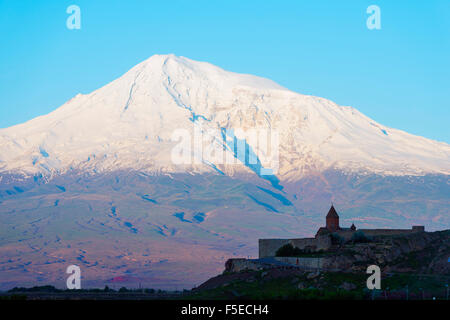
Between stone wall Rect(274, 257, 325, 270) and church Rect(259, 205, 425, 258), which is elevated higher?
church Rect(259, 205, 425, 258)

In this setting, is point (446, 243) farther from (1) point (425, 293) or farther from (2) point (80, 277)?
(2) point (80, 277)

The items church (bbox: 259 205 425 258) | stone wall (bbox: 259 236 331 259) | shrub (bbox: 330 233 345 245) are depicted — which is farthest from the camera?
shrub (bbox: 330 233 345 245)

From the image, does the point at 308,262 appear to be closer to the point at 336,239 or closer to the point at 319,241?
the point at 319,241

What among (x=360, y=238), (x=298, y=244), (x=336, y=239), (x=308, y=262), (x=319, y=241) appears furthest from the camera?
(x=298, y=244)

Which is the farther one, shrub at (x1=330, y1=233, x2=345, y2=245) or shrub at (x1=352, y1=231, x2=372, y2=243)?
shrub at (x1=330, y1=233, x2=345, y2=245)

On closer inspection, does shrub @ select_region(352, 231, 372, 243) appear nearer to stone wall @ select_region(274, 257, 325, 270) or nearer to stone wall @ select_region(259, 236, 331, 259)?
stone wall @ select_region(259, 236, 331, 259)

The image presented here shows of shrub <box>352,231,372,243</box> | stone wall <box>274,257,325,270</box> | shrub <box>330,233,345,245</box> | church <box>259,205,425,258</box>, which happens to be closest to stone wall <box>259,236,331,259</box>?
church <box>259,205,425,258</box>

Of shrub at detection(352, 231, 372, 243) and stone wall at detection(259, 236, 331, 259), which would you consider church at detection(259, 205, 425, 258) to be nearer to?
stone wall at detection(259, 236, 331, 259)

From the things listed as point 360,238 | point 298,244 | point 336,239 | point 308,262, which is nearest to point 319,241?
point 336,239

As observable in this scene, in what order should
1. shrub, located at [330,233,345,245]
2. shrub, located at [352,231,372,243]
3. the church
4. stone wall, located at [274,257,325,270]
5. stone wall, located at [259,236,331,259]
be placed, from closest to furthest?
stone wall, located at [274,257,325,270]
shrub, located at [352,231,372,243]
stone wall, located at [259,236,331,259]
the church
shrub, located at [330,233,345,245]
